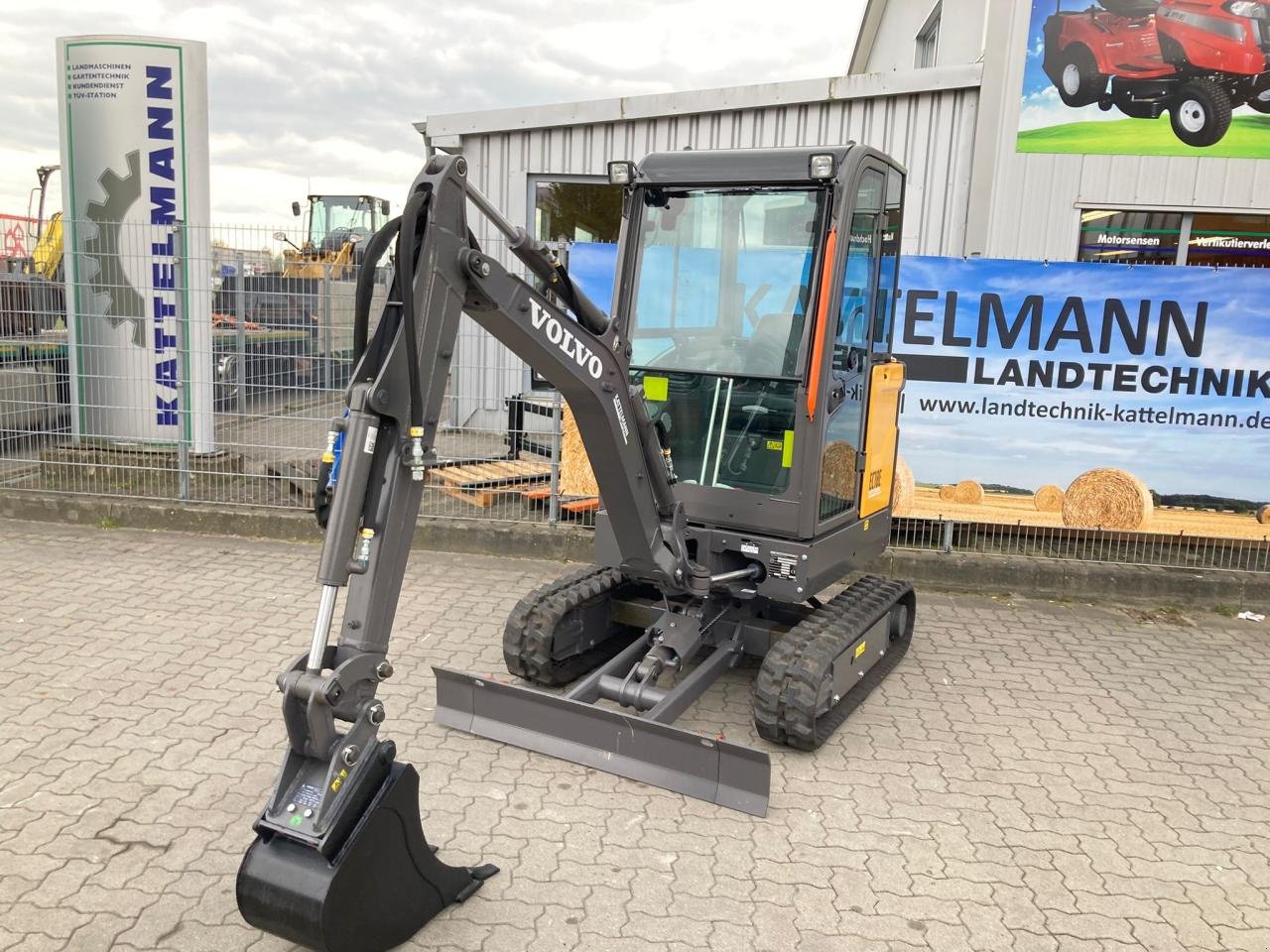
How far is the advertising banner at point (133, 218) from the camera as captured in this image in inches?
332

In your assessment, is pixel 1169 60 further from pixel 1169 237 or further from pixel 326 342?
pixel 326 342

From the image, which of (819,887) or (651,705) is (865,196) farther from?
(819,887)

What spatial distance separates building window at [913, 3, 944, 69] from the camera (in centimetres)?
1202

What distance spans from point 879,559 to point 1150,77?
485 centimetres

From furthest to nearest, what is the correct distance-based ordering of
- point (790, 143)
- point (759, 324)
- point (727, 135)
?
point (727, 135), point (790, 143), point (759, 324)

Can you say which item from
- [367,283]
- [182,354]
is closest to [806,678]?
[367,283]

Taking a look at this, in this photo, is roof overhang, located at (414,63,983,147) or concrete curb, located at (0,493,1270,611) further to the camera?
roof overhang, located at (414,63,983,147)

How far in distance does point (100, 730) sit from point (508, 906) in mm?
2319

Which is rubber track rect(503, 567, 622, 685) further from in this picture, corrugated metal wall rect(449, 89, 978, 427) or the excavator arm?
corrugated metal wall rect(449, 89, 978, 427)

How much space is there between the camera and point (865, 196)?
15.9 ft

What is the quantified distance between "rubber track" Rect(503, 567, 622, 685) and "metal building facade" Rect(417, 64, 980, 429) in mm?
3097

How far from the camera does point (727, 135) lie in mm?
9773

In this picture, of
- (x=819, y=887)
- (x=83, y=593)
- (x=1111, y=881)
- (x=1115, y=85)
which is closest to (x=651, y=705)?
(x=819, y=887)

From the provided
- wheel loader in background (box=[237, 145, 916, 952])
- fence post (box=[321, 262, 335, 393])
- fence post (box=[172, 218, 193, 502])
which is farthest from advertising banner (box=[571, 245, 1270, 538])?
fence post (box=[172, 218, 193, 502])
